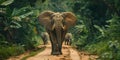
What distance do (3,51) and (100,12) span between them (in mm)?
11762

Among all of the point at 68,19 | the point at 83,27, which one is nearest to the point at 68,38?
the point at 83,27

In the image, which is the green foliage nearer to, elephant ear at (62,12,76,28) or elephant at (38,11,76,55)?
elephant at (38,11,76,55)

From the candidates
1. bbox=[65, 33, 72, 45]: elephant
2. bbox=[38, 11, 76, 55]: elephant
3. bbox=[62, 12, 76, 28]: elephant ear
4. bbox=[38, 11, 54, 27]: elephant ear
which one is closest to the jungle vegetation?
bbox=[38, 11, 54, 27]: elephant ear

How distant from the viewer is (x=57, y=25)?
65.6ft

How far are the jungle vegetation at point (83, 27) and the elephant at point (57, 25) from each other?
1671mm

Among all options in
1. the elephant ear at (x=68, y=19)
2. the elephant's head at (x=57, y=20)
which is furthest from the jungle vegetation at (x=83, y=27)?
the elephant ear at (x=68, y=19)

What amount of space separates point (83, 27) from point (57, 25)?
8.31 m

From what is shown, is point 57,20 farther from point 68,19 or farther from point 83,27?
point 83,27

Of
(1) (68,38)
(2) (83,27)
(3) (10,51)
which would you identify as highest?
(2) (83,27)

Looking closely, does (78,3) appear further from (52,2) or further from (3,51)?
(52,2)

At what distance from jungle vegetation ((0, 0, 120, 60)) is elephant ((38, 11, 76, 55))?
1671 mm

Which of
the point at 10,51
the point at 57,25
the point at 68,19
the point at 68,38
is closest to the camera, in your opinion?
the point at 10,51

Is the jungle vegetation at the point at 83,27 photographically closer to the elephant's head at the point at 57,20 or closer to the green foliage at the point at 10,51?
the green foliage at the point at 10,51

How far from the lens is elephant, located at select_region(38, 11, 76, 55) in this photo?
66.0 ft
